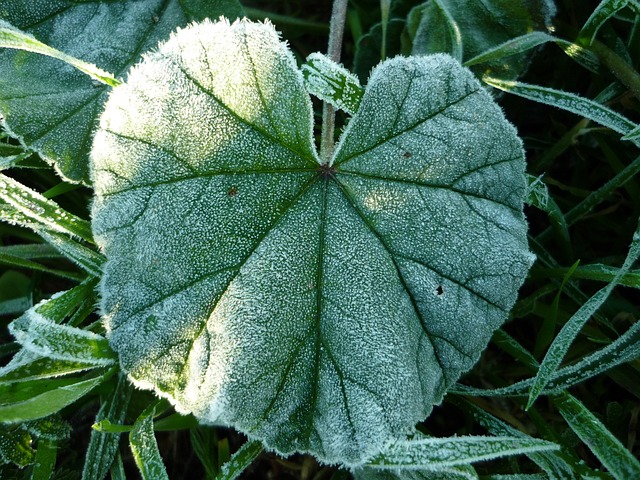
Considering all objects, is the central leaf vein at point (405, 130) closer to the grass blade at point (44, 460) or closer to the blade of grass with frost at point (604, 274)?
the blade of grass with frost at point (604, 274)

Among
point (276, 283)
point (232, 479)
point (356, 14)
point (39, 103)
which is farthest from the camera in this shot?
point (356, 14)

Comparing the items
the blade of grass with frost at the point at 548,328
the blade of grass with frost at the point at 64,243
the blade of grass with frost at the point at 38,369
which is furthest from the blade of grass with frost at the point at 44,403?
the blade of grass with frost at the point at 548,328

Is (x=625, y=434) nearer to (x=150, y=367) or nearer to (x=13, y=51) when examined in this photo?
(x=150, y=367)

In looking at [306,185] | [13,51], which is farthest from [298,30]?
[306,185]

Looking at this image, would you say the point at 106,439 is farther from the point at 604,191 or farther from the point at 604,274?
the point at 604,191

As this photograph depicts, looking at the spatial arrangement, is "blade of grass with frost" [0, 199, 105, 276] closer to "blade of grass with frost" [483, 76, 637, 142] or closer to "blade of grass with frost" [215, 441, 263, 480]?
"blade of grass with frost" [215, 441, 263, 480]

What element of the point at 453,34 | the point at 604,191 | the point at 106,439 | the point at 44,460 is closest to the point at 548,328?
the point at 604,191
